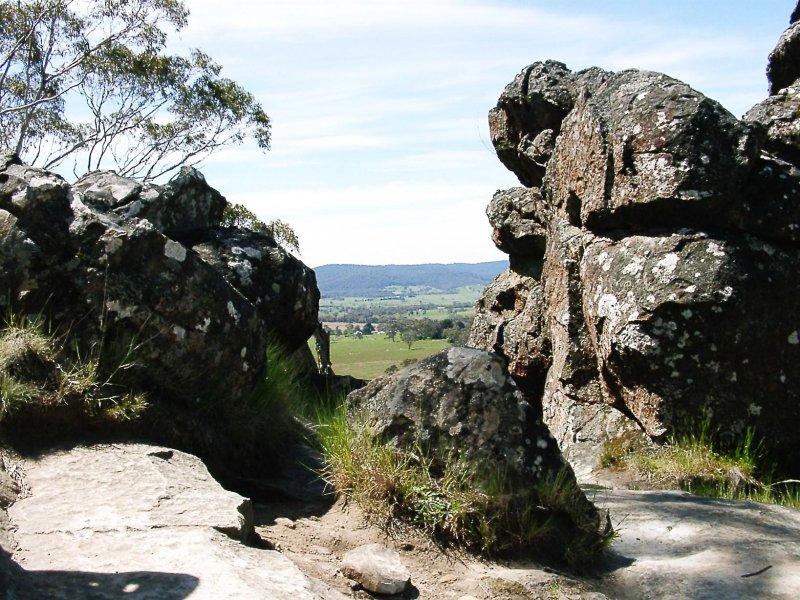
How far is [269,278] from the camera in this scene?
9273mm

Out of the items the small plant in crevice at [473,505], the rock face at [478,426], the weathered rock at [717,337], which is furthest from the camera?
the weathered rock at [717,337]

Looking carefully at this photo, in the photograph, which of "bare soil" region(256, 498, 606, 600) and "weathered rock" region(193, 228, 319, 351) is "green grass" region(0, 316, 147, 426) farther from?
"weathered rock" region(193, 228, 319, 351)

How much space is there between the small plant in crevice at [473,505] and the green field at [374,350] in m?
76.7

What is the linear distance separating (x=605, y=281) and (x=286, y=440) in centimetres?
514

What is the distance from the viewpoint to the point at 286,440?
7352 mm

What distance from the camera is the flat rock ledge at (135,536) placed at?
3.93m

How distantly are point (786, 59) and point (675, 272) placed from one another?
8.15 meters

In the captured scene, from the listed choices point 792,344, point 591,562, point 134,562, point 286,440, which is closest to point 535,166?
point 792,344

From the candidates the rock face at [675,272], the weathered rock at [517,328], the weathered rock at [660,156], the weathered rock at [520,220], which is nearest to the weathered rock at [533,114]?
the weathered rock at [520,220]

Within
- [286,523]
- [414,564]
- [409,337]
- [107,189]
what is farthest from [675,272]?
[409,337]

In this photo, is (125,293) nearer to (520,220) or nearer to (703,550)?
(703,550)

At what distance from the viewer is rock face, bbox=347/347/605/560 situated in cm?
563

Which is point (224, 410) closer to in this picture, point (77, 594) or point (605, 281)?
point (77, 594)

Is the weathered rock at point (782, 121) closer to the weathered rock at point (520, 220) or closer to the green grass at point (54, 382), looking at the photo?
the weathered rock at point (520, 220)
